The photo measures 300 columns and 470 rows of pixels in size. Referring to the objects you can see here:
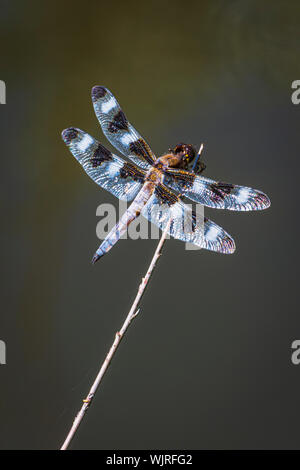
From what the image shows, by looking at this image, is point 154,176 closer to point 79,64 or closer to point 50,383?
point 50,383

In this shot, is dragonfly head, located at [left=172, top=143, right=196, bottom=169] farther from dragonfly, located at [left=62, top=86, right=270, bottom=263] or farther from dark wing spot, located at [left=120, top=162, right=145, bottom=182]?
dark wing spot, located at [left=120, top=162, right=145, bottom=182]

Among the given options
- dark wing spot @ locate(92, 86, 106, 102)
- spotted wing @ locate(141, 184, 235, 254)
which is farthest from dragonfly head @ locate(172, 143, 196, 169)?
dark wing spot @ locate(92, 86, 106, 102)

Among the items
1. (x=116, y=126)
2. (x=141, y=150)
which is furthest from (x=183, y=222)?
(x=116, y=126)

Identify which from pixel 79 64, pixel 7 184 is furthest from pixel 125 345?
pixel 79 64

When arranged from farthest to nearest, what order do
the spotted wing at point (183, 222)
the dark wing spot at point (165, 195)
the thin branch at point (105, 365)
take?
1. the dark wing spot at point (165, 195)
2. the spotted wing at point (183, 222)
3. the thin branch at point (105, 365)

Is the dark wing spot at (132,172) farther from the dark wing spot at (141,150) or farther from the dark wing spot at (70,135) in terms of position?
the dark wing spot at (70,135)

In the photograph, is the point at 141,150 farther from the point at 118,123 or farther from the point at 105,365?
the point at 105,365

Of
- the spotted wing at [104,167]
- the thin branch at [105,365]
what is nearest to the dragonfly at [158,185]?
the spotted wing at [104,167]
